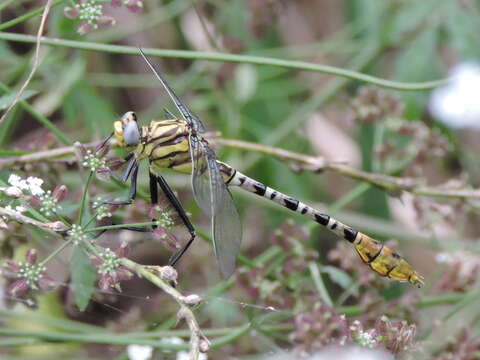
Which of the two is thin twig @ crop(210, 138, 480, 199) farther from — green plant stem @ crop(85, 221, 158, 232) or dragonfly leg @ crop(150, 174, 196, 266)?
green plant stem @ crop(85, 221, 158, 232)

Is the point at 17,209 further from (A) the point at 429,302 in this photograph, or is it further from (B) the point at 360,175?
(A) the point at 429,302

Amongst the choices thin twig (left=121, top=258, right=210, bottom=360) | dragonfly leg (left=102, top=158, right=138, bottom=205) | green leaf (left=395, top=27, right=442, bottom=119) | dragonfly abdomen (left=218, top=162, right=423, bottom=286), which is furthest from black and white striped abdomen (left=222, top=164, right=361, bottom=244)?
green leaf (left=395, top=27, right=442, bottom=119)

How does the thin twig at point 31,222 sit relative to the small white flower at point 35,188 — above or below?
below

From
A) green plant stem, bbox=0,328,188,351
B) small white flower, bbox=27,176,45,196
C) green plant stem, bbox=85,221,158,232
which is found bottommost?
green plant stem, bbox=0,328,188,351

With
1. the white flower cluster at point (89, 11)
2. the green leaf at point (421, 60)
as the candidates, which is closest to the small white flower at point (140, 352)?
the white flower cluster at point (89, 11)

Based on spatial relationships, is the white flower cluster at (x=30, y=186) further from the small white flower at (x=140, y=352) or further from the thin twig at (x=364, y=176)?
the thin twig at (x=364, y=176)

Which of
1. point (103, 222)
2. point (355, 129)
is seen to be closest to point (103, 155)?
point (103, 222)

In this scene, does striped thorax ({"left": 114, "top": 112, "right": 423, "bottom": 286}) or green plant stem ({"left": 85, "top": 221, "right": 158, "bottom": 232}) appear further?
striped thorax ({"left": 114, "top": 112, "right": 423, "bottom": 286})
